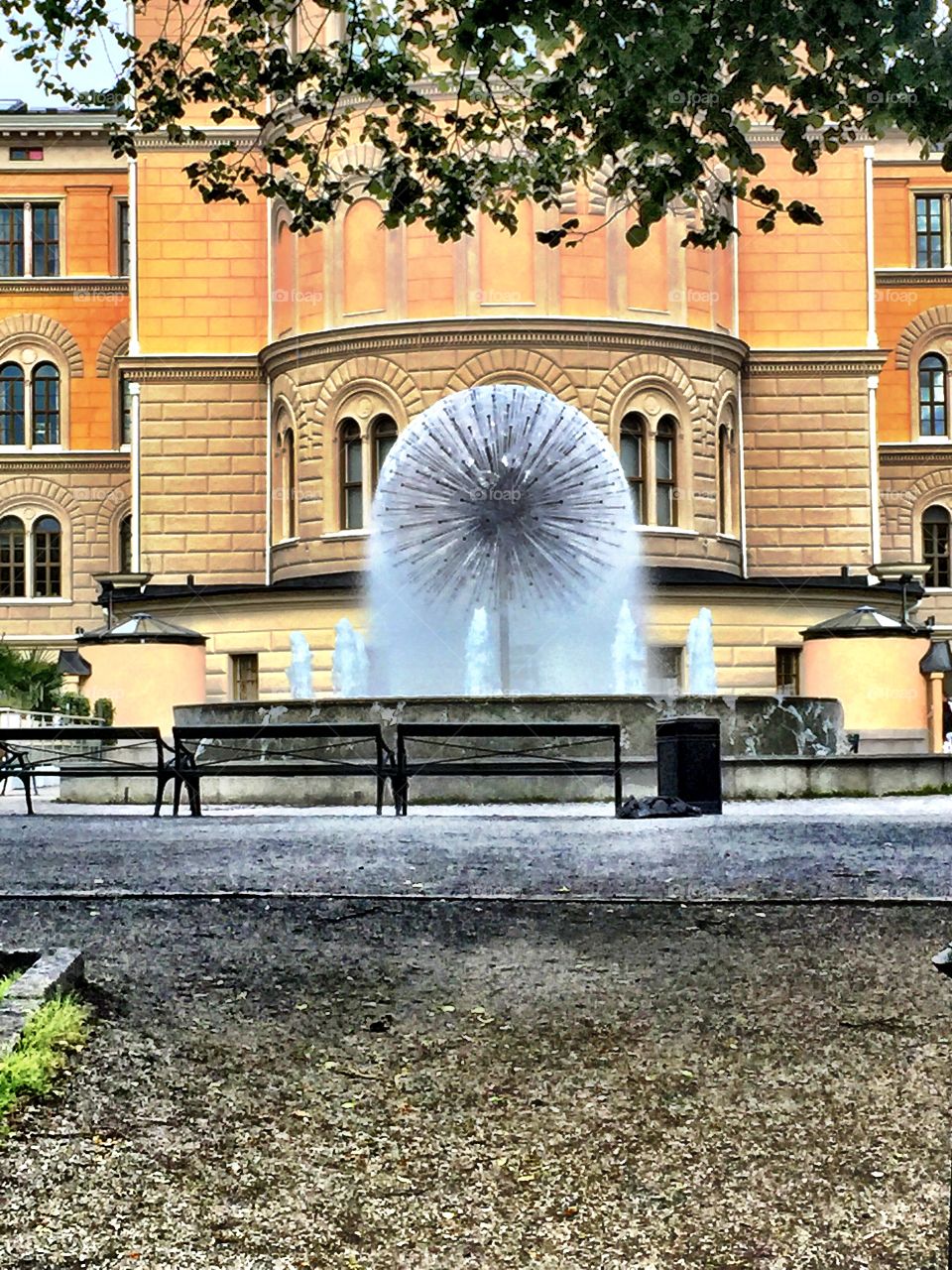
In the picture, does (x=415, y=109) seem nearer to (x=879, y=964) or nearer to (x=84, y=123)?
(x=879, y=964)

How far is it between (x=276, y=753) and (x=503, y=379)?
1936 centimetres

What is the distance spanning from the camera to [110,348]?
4912 cm

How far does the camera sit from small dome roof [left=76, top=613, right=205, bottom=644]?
2867 centimetres

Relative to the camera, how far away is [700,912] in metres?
8.12

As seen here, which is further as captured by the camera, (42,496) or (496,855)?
(42,496)

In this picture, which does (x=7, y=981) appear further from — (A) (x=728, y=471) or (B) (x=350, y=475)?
(A) (x=728, y=471)

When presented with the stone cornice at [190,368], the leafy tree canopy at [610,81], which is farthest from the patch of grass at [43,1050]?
the stone cornice at [190,368]

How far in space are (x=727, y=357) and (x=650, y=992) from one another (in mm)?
33134

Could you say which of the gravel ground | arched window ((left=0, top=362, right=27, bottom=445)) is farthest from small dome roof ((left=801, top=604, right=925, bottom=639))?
arched window ((left=0, top=362, right=27, bottom=445))

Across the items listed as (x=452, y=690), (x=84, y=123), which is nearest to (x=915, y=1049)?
(x=452, y=690)

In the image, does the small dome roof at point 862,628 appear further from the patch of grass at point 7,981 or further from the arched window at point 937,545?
the patch of grass at point 7,981

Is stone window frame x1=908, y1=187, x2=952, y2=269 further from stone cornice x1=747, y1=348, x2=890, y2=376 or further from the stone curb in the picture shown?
the stone curb

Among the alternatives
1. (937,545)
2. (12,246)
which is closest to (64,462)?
(12,246)

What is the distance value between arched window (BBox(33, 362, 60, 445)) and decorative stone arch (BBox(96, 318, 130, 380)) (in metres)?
1.31
